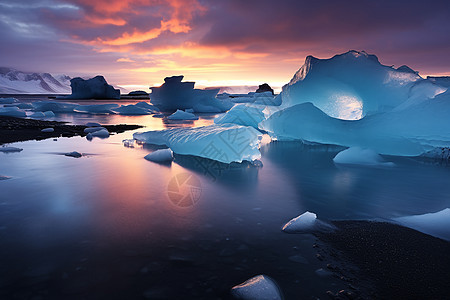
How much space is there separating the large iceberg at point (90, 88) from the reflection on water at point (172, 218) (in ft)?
114

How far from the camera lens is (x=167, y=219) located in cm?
208

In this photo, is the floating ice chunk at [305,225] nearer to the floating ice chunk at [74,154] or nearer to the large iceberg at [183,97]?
the floating ice chunk at [74,154]

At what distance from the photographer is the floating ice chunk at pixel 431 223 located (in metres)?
1.89

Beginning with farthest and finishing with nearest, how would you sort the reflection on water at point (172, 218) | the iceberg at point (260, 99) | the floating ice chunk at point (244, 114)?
the iceberg at point (260, 99) < the floating ice chunk at point (244, 114) < the reflection on water at point (172, 218)

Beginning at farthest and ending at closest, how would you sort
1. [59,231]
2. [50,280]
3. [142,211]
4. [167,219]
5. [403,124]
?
[403,124] < [142,211] < [167,219] < [59,231] < [50,280]

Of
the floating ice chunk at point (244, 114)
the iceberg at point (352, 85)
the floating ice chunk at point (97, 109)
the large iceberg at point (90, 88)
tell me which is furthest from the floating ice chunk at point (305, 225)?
the large iceberg at point (90, 88)

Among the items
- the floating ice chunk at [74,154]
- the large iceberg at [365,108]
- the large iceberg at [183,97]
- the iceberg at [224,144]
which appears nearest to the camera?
the iceberg at [224,144]

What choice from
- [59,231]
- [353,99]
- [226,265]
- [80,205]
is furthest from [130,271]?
[353,99]

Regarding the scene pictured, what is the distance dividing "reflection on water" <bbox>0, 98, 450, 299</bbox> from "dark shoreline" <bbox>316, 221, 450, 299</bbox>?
13 cm

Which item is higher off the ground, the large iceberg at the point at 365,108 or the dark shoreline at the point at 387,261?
the large iceberg at the point at 365,108

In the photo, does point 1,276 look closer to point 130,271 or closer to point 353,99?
point 130,271

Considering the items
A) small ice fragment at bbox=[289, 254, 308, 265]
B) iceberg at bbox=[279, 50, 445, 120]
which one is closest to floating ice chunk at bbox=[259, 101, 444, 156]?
iceberg at bbox=[279, 50, 445, 120]

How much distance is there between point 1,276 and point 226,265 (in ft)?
3.74

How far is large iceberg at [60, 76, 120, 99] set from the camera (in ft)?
113
